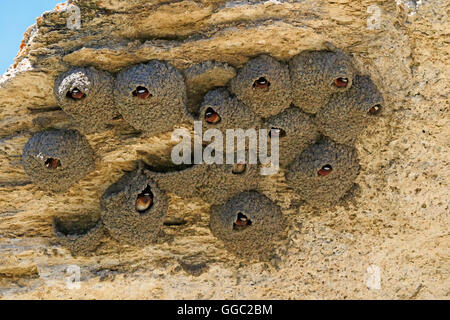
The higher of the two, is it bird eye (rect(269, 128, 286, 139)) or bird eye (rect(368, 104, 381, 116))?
bird eye (rect(368, 104, 381, 116))

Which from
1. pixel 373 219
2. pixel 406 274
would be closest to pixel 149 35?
pixel 373 219

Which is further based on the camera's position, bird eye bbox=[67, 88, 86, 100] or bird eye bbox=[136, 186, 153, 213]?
bird eye bbox=[136, 186, 153, 213]

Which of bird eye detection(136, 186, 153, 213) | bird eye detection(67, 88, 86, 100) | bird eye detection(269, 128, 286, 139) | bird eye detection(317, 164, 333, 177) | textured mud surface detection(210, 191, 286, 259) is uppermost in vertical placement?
bird eye detection(67, 88, 86, 100)

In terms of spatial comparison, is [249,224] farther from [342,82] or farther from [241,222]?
[342,82]

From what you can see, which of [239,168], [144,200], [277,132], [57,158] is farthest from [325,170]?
[57,158]

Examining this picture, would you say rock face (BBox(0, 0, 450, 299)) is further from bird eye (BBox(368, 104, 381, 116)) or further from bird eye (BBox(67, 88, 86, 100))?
bird eye (BBox(67, 88, 86, 100))

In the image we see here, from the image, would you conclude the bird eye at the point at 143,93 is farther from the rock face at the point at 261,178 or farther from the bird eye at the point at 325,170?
the bird eye at the point at 325,170

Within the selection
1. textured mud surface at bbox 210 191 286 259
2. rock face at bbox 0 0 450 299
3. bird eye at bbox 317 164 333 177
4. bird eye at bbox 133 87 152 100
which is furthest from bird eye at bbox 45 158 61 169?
bird eye at bbox 317 164 333 177
